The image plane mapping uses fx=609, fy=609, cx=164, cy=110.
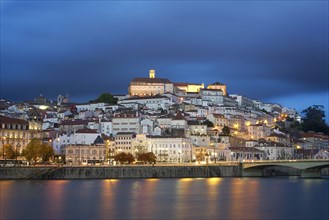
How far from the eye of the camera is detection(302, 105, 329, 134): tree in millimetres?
129625

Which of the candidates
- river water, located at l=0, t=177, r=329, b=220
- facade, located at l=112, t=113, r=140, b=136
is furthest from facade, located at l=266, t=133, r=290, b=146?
river water, located at l=0, t=177, r=329, b=220

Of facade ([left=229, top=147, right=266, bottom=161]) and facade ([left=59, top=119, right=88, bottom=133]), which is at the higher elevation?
facade ([left=59, top=119, right=88, bottom=133])

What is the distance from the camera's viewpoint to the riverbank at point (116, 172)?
204 ft

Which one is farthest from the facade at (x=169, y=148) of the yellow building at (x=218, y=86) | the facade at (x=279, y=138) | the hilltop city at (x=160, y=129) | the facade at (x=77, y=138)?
the yellow building at (x=218, y=86)

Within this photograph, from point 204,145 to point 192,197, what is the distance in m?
47.5

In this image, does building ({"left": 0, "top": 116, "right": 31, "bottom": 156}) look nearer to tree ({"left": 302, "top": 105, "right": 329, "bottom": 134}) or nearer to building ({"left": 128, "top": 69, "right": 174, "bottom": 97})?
building ({"left": 128, "top": 69, "right": 174, "bottom": 97})

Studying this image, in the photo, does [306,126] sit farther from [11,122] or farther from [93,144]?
[11,122]

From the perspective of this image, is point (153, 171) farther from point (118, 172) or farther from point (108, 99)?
point (108, 99)

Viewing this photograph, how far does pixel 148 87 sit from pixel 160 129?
32638mm

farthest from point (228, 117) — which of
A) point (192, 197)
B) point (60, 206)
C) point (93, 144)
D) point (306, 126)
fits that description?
point (60, 206)

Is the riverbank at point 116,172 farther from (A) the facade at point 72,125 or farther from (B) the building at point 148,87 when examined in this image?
(B) the building at point 148,87

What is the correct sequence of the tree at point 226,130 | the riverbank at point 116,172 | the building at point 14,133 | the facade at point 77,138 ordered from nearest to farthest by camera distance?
the riverbank at point 116,172, the building at point 14,133, the facade at point 77,138, the tree at point 226,130

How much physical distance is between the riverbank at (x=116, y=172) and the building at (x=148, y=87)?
167 feet

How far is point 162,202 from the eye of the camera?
39.5 metres
